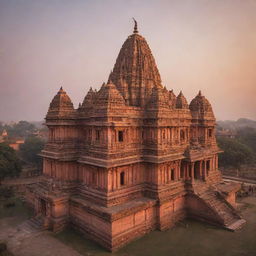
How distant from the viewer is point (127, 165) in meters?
19.0

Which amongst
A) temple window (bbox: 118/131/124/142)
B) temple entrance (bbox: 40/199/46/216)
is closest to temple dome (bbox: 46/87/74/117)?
temple window (bbox: 118/131/124/142)

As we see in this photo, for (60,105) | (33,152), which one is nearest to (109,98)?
(60,105)

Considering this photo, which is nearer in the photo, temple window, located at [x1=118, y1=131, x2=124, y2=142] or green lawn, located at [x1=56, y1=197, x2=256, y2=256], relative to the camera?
green lawn, located at [x1=56, y1=197, x2=256, y2=256]

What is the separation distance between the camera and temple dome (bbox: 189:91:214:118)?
995 inches

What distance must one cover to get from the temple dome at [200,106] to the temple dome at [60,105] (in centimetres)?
1187

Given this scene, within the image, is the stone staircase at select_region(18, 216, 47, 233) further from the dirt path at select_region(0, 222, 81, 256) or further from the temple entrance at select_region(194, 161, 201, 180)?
the temple entrance at select_region(194, 161, 201, 180)

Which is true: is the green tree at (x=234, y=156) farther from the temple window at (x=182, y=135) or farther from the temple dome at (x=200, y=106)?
the temple window at (x=182, y=135)

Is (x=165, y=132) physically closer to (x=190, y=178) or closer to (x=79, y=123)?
(x=190, y=178)

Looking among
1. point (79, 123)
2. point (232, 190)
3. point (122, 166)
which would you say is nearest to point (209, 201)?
point (232, 190)

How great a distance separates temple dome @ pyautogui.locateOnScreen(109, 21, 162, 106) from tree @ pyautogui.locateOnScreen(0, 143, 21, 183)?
17.1 meters

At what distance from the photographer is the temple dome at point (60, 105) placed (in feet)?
69.1

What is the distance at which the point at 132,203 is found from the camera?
18.3 meters

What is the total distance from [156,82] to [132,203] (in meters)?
10.9

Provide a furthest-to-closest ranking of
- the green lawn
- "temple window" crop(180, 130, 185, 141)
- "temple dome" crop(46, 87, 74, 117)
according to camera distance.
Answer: "temple window" crop(180, 130, 185, 141) < "temple dome" crop(46, 87, 74, 117) < the green lawn
